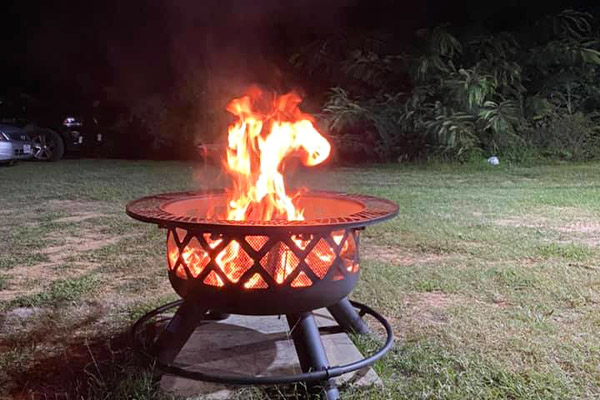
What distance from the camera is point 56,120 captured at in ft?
40.4

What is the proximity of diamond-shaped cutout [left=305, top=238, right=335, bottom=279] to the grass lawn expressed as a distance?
415 mm

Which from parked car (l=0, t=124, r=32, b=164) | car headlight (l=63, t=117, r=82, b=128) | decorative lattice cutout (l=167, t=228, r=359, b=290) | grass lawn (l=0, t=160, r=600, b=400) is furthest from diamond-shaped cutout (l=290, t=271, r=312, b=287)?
car headlight (l=63, t=117, r=82, b=128)

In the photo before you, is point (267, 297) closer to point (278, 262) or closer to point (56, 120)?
point (278, 262)

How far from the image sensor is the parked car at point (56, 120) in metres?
12.2

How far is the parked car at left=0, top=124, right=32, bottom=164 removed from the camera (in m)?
9.78

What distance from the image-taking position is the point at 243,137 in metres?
2.39

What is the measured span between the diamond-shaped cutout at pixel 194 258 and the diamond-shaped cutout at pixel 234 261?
63 millimetres

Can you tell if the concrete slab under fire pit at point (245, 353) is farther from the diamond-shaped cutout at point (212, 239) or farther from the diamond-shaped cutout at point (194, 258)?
the diamond-shaped cutout at point (212, 239)

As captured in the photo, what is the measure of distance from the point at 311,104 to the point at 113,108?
13.8 ft

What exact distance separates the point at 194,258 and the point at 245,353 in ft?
1.52

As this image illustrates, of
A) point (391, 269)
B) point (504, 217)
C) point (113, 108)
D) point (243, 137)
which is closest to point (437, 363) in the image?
point (243, 137)

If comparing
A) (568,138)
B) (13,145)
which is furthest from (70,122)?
(568,138)

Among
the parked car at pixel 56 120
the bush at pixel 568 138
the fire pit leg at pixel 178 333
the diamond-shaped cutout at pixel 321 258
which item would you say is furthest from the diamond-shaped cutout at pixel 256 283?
the parked car at pixel 56 120

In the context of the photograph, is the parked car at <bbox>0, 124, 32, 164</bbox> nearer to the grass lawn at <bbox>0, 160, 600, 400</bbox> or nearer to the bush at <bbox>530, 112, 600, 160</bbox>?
the grass lawn at <bbox>0, 160, 600, 400</bbox>
